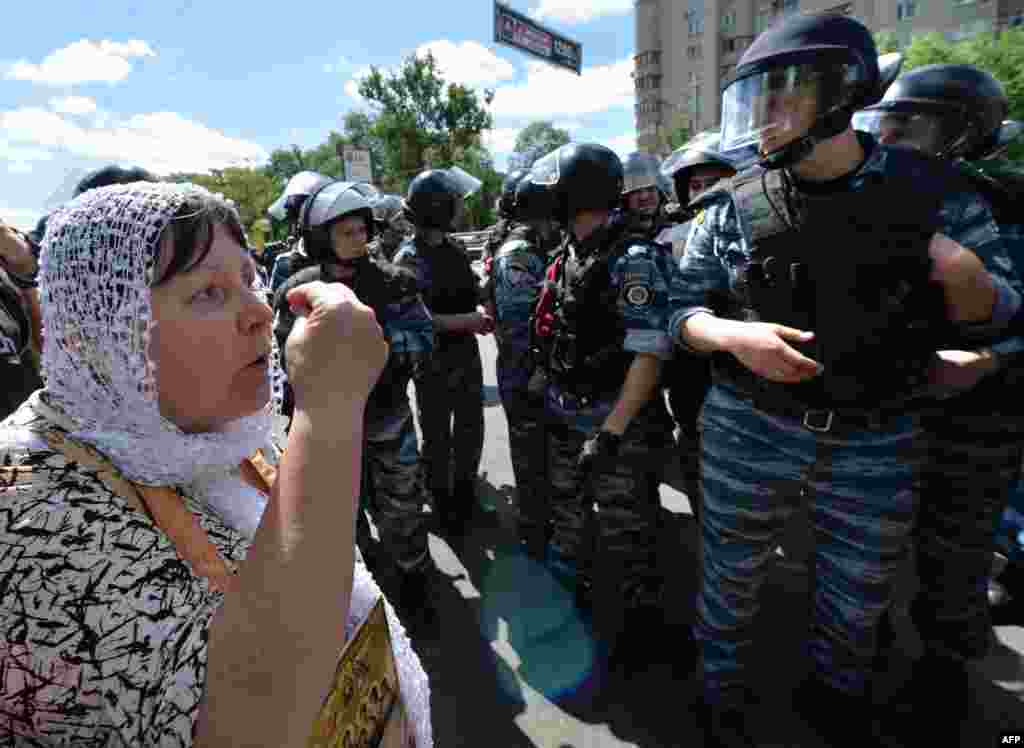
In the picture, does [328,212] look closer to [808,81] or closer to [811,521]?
[808,81]

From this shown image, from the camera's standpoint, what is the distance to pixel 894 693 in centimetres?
231

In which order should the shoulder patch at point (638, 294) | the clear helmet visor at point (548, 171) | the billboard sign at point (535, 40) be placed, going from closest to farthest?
1. the shoulder patch at point (638, 294)
2. the clear helmet visor at point (548, 171)
3. the billboard sign at point (535, 40)

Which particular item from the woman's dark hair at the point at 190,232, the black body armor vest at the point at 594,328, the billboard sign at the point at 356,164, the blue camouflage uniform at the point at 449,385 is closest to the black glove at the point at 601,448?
the black body armor vest at the point at 594,328

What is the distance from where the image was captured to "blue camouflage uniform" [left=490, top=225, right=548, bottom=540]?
3.50 meters

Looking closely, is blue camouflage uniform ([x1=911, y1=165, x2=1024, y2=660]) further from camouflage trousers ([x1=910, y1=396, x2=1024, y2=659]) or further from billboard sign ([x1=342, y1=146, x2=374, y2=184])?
billboard sign ([x1=342, y1=146, x2=374, y2=184])

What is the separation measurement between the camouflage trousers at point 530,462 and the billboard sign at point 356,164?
13969 mm

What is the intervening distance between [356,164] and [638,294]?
15581 mm

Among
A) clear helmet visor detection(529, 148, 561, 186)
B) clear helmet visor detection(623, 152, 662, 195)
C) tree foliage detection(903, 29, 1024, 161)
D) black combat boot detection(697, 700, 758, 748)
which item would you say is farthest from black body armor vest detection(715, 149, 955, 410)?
tree foliage detection(903, 29, 1024, 161)

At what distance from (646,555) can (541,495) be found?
99cm

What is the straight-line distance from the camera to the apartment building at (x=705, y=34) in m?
32.7

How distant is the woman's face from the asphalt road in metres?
1.85

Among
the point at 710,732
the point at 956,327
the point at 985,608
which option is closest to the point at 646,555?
the point at 710,732

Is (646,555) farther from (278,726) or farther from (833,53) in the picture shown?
(278,726)

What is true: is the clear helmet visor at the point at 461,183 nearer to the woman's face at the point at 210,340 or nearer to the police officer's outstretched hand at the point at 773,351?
the police officer's outstretched hand at the point at 773,351
